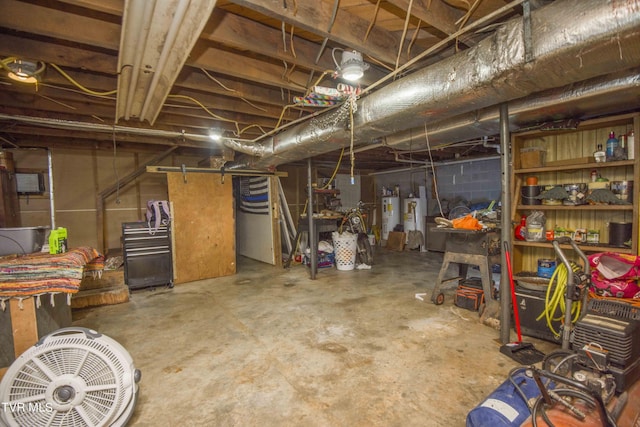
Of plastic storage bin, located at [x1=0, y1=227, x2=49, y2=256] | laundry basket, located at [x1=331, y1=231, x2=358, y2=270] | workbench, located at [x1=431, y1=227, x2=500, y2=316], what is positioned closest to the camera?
plastic storage bin, located at [x1=0, y1=227, x2=49, y2=256]

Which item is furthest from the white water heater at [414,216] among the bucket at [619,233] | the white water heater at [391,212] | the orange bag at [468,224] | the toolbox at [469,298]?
the bucket at [619,233]

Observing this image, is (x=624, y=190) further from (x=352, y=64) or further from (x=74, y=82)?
(x=74, y=82)

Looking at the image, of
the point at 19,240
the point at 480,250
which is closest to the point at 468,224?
the point at 480,250

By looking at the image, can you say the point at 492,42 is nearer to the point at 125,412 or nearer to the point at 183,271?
the point at 125,412

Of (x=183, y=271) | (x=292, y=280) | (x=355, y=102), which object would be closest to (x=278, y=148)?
(x=355, y=102)

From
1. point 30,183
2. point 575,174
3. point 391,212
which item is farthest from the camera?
point 391,212

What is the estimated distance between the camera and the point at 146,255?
13.1ft

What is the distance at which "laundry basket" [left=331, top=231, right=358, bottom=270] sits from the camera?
480 cm

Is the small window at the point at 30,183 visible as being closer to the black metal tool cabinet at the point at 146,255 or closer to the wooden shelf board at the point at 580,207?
the black metal tool cabinet at the point at 146,255

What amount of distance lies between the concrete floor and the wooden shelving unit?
89 centimetres

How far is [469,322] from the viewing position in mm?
2754

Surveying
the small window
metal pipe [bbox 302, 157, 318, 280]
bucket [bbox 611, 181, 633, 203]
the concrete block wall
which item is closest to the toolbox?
bucket [bbox 611, 181, 633, 203]

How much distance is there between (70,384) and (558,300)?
9.90ft

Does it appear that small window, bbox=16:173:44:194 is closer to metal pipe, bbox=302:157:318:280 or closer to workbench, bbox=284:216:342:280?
workbench, bbox=284:216:342:280
